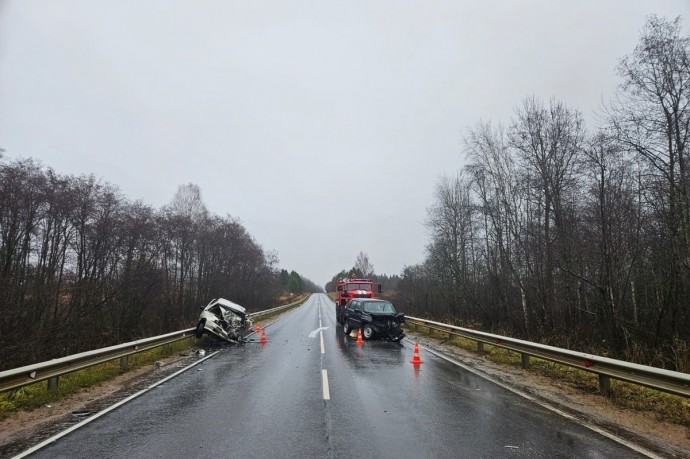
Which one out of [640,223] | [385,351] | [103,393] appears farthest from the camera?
[385,351]

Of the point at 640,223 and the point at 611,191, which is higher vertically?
the point at 611,191

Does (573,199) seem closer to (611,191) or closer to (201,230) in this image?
(611,191)

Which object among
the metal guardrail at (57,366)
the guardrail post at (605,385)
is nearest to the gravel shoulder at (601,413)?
the guardrail post at (605,385)

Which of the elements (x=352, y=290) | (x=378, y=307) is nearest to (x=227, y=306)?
(x=378, y=307)

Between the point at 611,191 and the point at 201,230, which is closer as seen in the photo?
the point at 611,191

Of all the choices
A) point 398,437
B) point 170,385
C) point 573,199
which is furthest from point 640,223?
point 170,385

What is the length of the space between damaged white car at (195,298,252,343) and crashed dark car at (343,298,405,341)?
5345mm

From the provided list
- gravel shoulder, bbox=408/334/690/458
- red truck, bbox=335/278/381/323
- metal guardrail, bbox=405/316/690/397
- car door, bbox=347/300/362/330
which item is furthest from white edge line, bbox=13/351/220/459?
red truck, bbox=335/278/381/323

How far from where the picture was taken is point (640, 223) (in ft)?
45.4

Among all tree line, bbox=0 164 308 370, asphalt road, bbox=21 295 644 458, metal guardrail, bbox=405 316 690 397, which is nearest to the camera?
asphalt road, bbox=21 295 644 458

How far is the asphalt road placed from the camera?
16.7ft

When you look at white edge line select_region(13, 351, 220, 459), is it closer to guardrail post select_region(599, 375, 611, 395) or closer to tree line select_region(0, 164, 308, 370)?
tree line select_region(0, 164, 308, 370)

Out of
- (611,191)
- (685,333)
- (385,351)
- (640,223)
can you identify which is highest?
(611,191)

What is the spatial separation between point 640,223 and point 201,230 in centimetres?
3590
